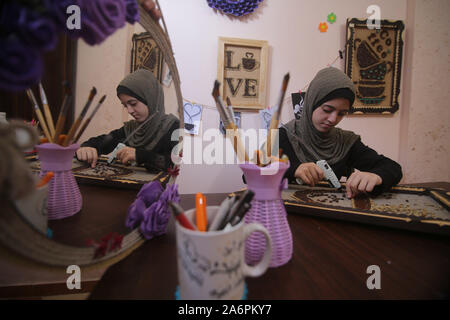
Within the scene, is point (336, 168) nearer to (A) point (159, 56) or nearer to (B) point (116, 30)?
(A) point (159, 56)

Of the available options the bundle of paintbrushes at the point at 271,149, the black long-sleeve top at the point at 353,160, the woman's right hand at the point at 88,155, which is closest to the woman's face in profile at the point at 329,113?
the black long-sleeve top at the point at 353,160

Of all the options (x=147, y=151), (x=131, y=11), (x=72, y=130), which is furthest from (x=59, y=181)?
(x=131, y=11)

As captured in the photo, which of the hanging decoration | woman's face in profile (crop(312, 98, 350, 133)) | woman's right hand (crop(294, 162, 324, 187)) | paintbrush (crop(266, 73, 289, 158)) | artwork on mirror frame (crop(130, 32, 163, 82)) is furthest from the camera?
the hanging decoration

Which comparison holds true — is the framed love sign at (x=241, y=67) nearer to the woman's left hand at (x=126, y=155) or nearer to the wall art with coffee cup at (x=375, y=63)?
the wall art with coffee cup at (x=375, y=63)

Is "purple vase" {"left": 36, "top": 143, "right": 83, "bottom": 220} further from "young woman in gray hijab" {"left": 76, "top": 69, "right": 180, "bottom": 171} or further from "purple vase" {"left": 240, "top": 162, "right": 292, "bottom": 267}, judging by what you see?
"purple vase" {"left": 240, "top": 162, "right": 292, "bottom": 267}

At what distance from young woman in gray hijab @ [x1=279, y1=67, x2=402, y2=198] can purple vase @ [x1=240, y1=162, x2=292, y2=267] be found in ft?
1.48

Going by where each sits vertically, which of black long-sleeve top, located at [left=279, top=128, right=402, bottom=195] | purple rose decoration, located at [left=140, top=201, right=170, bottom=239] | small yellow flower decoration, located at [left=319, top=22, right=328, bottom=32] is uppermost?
small yellow flower decoration, located at [left=319, top=22, right=328, bottom=32]

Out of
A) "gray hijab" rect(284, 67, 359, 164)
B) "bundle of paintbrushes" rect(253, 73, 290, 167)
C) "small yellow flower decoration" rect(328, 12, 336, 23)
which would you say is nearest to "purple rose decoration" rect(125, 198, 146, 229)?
"bundle of paintbrushes" rect(253, 73, 290, 167)

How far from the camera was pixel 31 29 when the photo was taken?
0.22 metres

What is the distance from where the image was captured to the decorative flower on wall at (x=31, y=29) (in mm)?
220

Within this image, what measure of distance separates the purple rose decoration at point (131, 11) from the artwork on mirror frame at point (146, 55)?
8cm

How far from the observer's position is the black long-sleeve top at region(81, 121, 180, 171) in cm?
49

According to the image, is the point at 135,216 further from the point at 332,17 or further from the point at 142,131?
the point at 332,17

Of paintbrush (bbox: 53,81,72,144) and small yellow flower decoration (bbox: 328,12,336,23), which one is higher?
small yellow flower decoration (bbox: 328,12,336,23)
